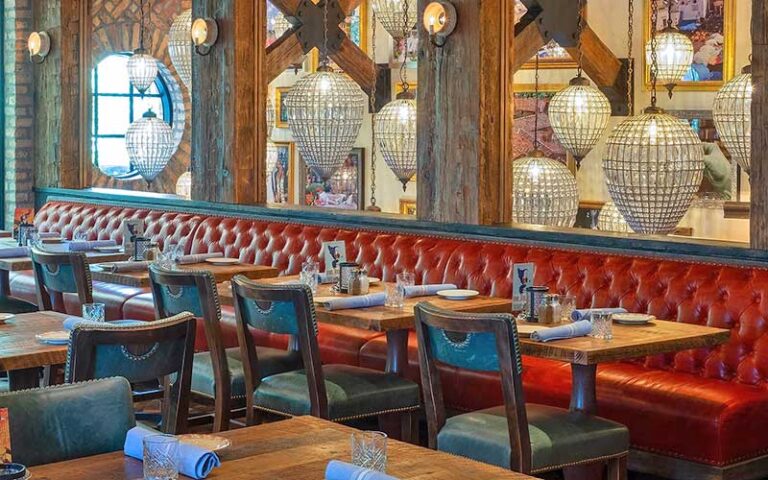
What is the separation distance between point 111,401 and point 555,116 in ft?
19.7

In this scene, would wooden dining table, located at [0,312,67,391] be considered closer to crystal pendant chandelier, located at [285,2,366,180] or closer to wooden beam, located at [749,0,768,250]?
wooden beam, located at [749,0,768,250]

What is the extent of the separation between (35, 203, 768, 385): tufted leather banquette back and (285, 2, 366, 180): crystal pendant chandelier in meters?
0.64

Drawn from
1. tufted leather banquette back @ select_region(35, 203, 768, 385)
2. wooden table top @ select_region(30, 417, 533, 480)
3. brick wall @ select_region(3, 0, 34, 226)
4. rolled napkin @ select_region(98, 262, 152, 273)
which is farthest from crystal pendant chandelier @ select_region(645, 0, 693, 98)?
wooden table top @ select_region(30, 417, 533, 480)

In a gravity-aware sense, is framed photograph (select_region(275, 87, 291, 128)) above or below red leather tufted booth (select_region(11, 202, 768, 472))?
above

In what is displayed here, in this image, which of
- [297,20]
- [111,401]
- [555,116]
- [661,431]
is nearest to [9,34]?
[297,20]

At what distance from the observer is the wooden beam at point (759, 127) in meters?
5.68

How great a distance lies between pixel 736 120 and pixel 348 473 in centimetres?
525

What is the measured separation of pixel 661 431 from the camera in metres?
5.22

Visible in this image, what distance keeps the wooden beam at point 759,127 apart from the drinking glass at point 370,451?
3.50m

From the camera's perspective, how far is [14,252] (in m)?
7.72

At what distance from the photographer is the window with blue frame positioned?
13750mm

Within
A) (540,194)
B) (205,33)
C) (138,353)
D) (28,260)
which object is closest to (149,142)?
(205,33)

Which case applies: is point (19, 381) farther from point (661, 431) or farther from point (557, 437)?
point (661, 431)

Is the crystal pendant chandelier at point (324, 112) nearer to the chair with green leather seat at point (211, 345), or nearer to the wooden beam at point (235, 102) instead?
the wooden beam at point (235, 102)
